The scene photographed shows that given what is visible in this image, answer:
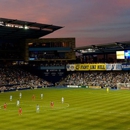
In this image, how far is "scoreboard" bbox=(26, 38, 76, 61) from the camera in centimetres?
9344

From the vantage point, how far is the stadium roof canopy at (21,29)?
234 ft

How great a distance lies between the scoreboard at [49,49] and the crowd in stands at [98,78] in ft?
26.4

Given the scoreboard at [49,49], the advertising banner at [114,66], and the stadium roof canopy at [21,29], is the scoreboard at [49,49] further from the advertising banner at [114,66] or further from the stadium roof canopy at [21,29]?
the advertising banner at [114,66]

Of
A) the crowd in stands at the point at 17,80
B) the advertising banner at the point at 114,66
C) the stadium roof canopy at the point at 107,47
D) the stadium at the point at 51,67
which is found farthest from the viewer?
the advertising banner at the point at 114,66

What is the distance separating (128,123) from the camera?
1148 inches

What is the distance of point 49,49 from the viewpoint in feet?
309

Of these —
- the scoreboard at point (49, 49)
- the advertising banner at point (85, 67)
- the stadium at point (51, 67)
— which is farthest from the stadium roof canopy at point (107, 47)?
the advertising banner at point (85, 67)

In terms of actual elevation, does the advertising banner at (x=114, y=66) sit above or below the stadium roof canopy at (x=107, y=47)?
below

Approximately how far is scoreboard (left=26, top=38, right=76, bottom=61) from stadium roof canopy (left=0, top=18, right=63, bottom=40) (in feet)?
11.9

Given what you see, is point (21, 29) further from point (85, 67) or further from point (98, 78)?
point (98, 78)

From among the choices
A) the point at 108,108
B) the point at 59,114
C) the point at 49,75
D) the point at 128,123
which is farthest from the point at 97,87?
the point at 128,123

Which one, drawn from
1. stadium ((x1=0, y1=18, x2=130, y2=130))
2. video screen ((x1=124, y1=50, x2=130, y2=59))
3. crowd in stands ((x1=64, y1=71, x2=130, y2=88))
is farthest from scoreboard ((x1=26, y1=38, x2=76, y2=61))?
video screen ((x1=124, y1=50, x2=130, y2=59))

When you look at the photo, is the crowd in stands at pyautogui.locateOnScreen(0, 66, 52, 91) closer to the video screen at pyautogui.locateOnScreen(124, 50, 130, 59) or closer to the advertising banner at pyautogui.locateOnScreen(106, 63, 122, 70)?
the advertising banner at pyautogui.locateOnScreen(106, 63, 122, 70)

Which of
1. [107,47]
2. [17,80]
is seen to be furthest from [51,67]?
[107,47]
